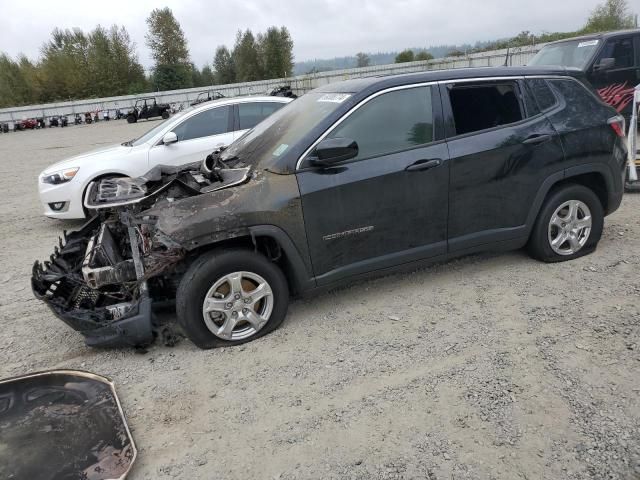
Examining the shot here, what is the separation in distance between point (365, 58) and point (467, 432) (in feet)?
241

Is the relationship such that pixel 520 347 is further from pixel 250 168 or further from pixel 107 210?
pixel 107 210

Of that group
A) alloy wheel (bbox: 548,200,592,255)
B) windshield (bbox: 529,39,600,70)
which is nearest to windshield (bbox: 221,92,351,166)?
alloy wheel (bbox: 548,200,592,255)

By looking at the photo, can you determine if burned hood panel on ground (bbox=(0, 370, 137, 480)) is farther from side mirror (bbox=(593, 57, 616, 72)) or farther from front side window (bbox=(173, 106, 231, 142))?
side mirror (bbox=(593, 57, 616, 72))

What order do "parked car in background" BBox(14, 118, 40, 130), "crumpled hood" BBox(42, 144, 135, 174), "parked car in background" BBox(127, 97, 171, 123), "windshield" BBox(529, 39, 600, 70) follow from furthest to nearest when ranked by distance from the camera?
"parked car in background" BBox(14, 118, 40, 130) < "parked car in background" BBox(127, 97, 171, 123) < "windshield" BBox(529, 39, 600, 70) < "crumpled hood" BBox(42, 144, 135, 174)

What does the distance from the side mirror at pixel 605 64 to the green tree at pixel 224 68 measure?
6936 centimetres

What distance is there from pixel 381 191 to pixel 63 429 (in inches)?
104

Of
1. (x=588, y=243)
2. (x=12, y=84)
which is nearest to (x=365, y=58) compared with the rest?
(x=12, y=84)

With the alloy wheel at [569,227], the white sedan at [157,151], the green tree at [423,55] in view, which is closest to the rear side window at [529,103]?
→ the alloy wheel at [569,227]

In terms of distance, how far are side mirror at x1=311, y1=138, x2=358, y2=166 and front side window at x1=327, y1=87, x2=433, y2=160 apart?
16 cm

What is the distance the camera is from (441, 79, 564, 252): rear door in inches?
158

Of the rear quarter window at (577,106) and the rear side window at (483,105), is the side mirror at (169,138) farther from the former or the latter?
the rear quarter window at (577,106)

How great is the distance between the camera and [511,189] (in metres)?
4.20

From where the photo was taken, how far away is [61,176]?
22.1 ft

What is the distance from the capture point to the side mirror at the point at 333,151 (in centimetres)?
354
